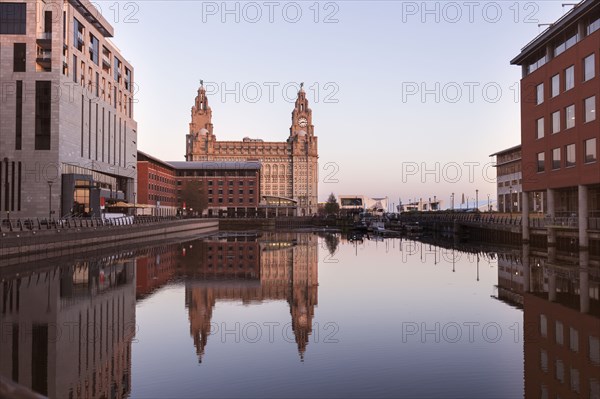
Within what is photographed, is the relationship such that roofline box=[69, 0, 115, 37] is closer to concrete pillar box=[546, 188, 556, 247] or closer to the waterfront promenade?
the waterfront promenade

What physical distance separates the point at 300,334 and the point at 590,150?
36882mm

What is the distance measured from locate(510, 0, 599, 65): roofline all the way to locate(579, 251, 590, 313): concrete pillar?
782 inches

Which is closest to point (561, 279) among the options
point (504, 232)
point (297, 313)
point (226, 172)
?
point (297, 313)

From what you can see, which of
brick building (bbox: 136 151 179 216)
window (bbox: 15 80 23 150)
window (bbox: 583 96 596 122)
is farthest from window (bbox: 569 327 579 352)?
→ brick building (bbox: 136 151 179 216)

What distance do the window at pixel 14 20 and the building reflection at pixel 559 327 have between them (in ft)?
230

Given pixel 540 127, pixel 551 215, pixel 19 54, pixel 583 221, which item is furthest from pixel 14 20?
pixel 583 221

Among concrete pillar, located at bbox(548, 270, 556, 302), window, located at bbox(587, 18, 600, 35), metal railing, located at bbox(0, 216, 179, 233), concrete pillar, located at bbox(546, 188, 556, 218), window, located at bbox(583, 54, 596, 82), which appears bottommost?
concrete pillar, located at bbox(548, 270, 556, 302)

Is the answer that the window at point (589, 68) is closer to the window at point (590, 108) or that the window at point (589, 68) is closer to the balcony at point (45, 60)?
the window at point (590, 108)

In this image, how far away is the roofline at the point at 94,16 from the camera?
8453cm

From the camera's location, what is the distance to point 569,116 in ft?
161

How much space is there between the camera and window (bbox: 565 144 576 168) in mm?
48469

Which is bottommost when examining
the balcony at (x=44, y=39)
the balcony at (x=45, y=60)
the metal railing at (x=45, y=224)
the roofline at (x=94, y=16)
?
the metal railing at (x=45, y=224)

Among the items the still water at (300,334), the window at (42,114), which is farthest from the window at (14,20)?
the still water at (300,334)

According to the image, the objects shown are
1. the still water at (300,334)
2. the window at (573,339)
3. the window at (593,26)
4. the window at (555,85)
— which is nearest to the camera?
the still water at (300,334)
